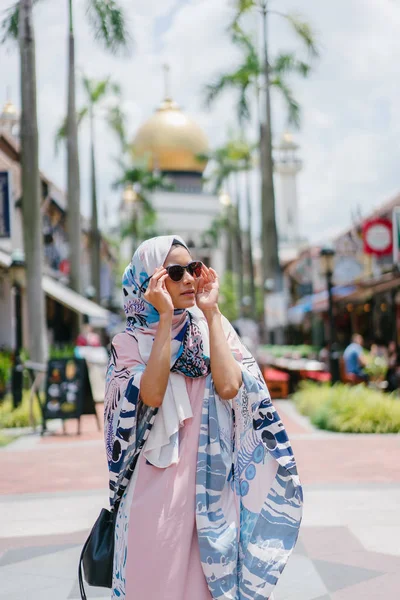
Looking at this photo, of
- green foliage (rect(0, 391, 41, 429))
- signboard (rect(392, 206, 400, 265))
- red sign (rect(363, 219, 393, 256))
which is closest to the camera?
green foliage (rect(0, 391, 41, 429))

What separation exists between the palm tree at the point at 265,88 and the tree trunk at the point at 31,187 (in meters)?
10.6

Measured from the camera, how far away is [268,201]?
85.4 feet

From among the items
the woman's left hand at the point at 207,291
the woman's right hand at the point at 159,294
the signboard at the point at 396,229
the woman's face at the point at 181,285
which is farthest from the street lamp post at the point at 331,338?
the woman's right hand at the point at 159,294

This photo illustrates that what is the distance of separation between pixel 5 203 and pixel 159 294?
1457cm

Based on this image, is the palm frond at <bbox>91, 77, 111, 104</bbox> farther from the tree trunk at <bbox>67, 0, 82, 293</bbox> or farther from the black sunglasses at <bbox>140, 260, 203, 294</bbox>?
the black sunglasses at <bbox>140, 260, 203, 294</bbox>

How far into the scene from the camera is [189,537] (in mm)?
2914

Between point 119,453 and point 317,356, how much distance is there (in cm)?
2445

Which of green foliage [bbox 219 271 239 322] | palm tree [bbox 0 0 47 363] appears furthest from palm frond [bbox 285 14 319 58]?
green foliage [bbox 219 271 239 322]

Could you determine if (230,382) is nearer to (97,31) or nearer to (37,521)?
(37,521)

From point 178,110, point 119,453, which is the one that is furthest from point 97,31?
point 178,110

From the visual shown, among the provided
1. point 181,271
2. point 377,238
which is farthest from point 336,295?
point 181,271

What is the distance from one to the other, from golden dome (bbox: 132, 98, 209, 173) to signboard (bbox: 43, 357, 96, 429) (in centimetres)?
6774

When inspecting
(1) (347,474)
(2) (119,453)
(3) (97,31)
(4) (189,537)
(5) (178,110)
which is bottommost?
(1) (347,474)

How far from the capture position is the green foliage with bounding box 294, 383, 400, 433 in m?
11.7
